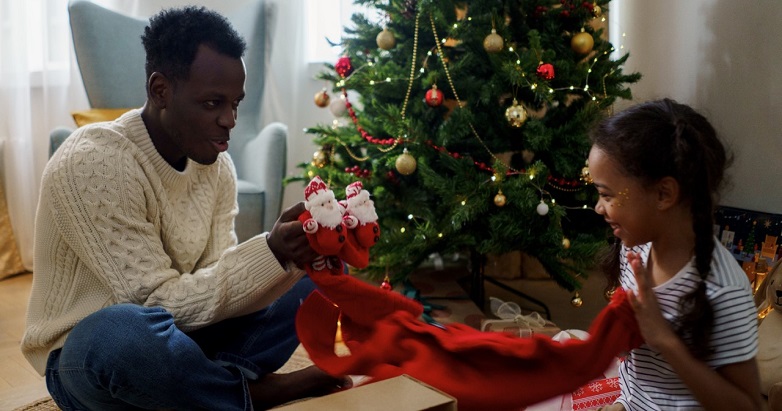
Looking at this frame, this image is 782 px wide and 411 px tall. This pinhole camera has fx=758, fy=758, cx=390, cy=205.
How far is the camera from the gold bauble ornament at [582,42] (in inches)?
79.7

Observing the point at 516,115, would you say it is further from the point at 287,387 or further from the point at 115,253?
the point at 115,253

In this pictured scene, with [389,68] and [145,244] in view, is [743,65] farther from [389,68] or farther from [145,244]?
[145,244]

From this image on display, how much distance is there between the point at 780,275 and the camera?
1485 mm

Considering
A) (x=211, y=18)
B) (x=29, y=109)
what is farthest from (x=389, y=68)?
(x=29, y=109)

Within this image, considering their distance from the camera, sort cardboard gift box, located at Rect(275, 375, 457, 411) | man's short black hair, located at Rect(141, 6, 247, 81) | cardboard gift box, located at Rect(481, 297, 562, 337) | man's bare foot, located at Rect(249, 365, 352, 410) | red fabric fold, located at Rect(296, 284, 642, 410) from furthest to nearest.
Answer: cardboard gift box, located at Rect(481, 297, 562, 337) → man's bare foot, located at Rect(249, 365, 352, 410) → man's short black hair, located at Rect(141, 6, 247, 81) → red fabric fold, located at Rect(296, 284, 642, 410) → cardboard gift box, located at Rect(275, 375, 457, 411)

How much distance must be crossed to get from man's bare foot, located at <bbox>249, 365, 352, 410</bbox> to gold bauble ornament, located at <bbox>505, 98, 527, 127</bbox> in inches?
33.1

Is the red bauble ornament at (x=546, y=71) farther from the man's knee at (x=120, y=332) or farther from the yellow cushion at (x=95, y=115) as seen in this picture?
the yellow cushion at (x=95, y=115)

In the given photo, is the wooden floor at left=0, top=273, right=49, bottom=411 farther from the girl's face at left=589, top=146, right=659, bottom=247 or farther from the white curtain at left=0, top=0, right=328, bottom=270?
the girl's face at left=589, top=146, right=659, bottom=247

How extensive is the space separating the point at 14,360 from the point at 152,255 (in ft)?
3.23

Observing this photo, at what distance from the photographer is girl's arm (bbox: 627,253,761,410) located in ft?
Answer: 3.21

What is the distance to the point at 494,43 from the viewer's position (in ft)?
6.43

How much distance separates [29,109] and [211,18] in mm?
2016

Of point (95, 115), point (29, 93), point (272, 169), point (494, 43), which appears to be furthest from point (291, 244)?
point (29, 93)

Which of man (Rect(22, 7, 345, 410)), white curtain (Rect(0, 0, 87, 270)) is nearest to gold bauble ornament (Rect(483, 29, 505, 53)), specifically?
man (Rect(22, 7, 345, 410))
